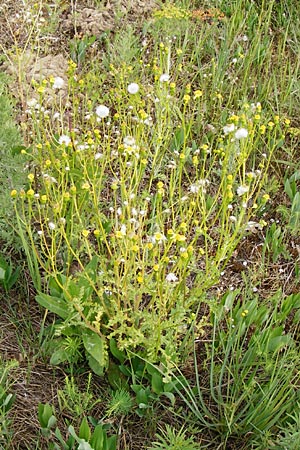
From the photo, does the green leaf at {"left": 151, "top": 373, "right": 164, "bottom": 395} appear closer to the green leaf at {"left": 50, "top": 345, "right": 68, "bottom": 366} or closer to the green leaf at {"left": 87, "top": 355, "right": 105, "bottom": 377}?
the green leaf at {"left": 87, "top": 355, "right": 105, "bottom": 377}

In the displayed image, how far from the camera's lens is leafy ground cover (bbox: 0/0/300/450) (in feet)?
6.84

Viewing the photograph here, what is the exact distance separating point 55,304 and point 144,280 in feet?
1.35

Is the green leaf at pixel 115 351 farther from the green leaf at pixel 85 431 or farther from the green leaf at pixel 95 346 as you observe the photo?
the green leaf at pixel 85 431

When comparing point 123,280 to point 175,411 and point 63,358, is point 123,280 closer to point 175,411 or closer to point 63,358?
point 63,358

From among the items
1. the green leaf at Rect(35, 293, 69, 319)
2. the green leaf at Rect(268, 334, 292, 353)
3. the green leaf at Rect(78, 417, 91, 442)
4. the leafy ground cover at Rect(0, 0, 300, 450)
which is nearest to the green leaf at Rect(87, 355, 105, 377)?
the leafy ground cover at Rect(0, 0, 300, 450)

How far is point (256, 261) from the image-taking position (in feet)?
9.28

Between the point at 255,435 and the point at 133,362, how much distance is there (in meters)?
0.56

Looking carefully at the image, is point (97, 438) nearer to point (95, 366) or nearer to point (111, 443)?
point (111, 443)

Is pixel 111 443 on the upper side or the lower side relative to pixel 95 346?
lower

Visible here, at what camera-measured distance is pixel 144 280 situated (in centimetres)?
207

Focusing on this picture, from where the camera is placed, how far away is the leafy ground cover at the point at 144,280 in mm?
2086

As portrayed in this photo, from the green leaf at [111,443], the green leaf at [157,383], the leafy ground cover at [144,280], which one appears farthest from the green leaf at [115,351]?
the green leaf at [111,443]

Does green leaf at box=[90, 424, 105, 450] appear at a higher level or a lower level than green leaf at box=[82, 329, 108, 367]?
lower

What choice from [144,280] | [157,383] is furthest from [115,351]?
[144,280]
